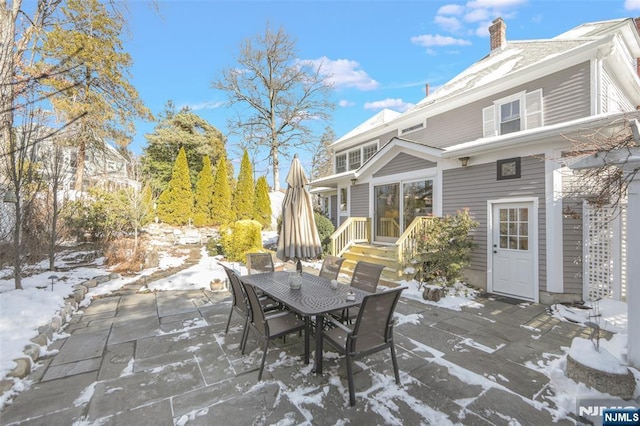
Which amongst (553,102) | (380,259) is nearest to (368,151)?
(380,259)

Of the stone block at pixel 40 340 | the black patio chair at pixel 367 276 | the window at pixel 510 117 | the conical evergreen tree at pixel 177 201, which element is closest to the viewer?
the stone block at pixel 40 340

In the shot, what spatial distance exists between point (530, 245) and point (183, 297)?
7.31 m

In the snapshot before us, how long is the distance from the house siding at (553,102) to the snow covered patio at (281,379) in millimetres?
4947

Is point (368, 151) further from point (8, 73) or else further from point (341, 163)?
point (8, 73)

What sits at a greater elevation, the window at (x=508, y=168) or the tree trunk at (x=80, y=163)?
the tree trunk at (x=80, y=163)

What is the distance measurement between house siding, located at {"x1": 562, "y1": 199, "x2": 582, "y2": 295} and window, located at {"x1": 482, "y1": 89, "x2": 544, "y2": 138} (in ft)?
8.45

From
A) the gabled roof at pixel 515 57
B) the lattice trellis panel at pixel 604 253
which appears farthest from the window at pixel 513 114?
the lattice trellis panel at pixel 604 253

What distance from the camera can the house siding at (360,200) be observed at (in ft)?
32.1

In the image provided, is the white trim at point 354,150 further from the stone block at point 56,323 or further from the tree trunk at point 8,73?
the stone block at point 56,323

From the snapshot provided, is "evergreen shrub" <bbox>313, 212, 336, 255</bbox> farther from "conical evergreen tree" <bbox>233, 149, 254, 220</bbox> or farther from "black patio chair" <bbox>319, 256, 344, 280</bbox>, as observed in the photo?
"conical evergreen tree" <bbox>233, 149, 254, 220</bbox>

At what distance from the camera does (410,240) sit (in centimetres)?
692

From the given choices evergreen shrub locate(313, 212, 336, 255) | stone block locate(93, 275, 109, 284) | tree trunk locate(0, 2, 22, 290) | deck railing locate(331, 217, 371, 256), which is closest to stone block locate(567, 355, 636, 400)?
deck railing locate(331, 217, 371, 256)

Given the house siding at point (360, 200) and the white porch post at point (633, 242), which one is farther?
the house siding at point (360, 200)

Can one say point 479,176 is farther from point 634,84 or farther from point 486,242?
point 634,84
